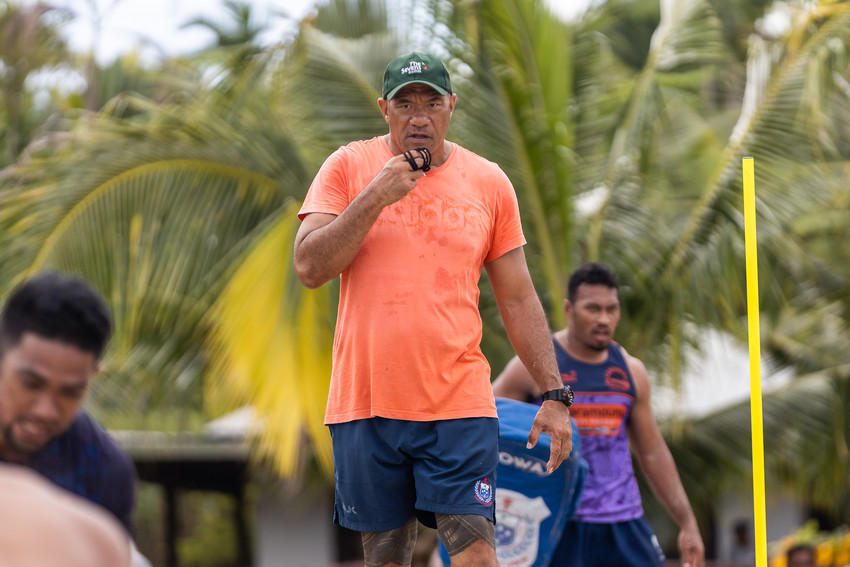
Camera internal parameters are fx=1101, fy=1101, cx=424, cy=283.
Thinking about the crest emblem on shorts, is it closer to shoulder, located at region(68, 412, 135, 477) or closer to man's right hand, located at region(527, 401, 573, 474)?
man's right hand, located at region(527, 401, 573, 474)

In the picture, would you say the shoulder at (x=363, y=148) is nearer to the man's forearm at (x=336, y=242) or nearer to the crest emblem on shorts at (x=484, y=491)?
the man's forearm at (x=336, y=242)

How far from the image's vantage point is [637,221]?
368 inches

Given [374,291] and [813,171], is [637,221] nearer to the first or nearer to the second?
[813,171]

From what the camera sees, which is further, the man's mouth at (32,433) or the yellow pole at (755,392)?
the yellow pole at (755,392)

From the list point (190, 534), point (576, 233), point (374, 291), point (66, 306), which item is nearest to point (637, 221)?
point (576, 233)

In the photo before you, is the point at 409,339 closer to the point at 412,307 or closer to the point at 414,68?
the point at 412,307

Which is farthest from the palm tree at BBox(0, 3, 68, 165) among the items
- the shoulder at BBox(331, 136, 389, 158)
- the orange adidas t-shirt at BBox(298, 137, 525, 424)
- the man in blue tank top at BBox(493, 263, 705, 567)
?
the orange adidas t-shirt at BBox(298, 137, 525, 424)

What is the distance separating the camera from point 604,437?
17.1ft

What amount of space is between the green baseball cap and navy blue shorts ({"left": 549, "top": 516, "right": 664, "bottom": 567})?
7.78 ft

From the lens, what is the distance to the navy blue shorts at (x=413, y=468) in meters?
3.61

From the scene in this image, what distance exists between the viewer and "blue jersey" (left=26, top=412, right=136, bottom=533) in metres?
2.68

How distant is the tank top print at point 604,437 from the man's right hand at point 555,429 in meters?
1.27

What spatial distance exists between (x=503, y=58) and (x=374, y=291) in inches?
206

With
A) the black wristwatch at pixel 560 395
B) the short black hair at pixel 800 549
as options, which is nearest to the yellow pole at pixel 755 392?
the black wristwatch at pixel 560 395
